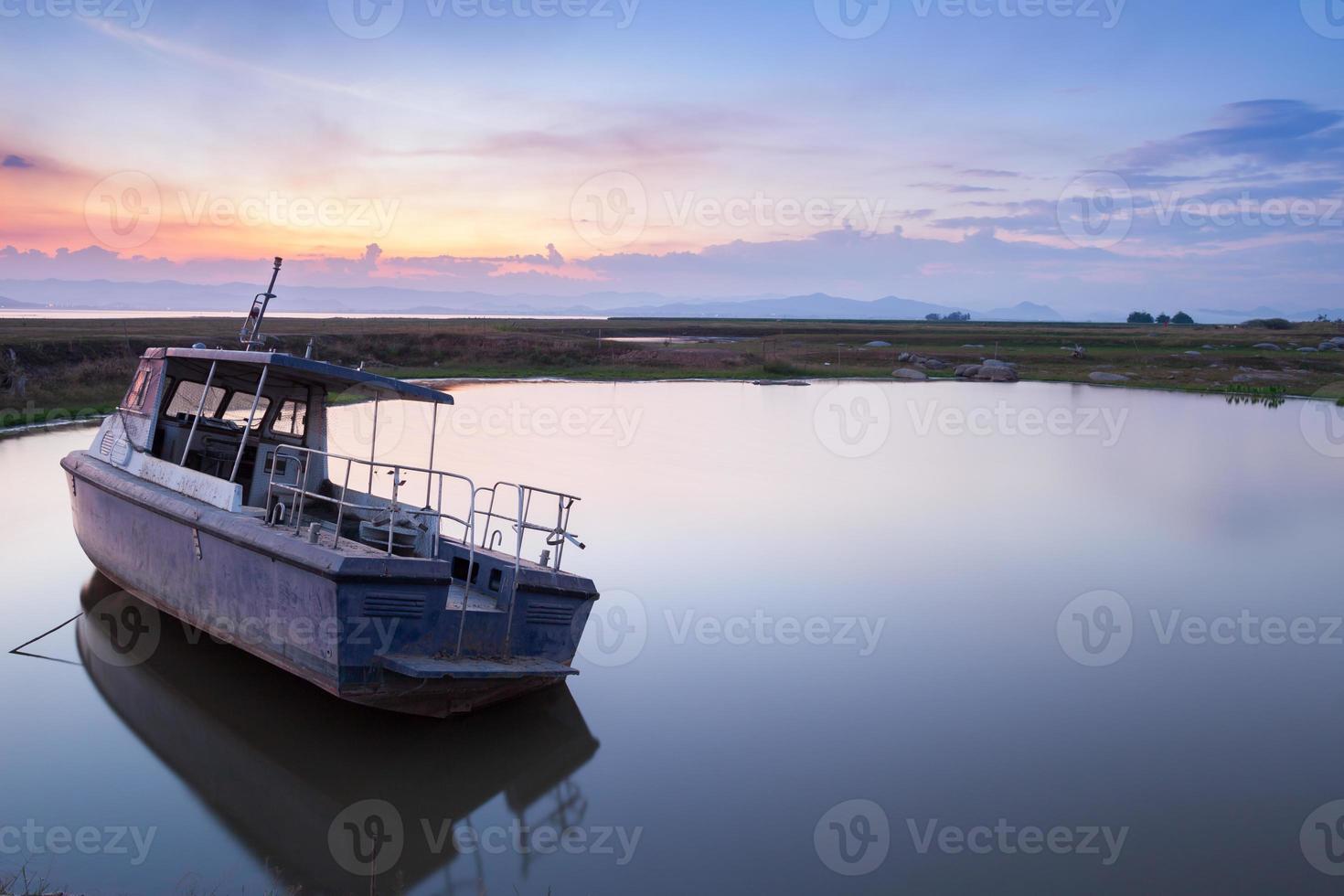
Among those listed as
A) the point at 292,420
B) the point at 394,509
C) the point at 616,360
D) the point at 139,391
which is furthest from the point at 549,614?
the point at 616,360

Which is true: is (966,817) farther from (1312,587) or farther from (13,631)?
(13,631)

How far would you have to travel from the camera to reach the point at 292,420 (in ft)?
35.2

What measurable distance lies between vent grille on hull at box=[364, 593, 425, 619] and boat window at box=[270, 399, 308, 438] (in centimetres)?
437

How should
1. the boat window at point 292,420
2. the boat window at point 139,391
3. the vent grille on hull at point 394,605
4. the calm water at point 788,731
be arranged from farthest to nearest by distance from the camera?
the boat window at point 139,391, the boat window at point 292,420, the vent grille on hull at point 394,605, the calm water at point 788,731

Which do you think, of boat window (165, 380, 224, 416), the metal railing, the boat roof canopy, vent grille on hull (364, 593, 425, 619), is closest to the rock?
the metal railing

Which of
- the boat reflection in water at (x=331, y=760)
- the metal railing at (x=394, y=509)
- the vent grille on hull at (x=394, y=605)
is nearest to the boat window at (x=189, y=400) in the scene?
the metal railing at (x=394, y=509)

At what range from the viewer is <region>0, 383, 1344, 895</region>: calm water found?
6.18 m

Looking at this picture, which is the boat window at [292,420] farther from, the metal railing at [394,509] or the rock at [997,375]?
the rock at [997,375]

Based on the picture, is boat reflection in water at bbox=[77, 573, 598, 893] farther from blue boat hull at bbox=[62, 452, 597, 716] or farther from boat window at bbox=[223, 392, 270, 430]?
boat window at bbox=[223, 392, 270, 430]

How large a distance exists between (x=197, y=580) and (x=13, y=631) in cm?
255

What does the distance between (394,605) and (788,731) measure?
339 cm

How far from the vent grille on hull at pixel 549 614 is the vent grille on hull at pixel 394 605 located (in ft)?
3.55

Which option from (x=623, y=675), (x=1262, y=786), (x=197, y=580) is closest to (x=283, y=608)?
(x=197, y=580)

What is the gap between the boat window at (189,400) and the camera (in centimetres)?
1074
